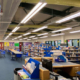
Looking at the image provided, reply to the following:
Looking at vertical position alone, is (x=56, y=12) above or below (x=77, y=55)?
above

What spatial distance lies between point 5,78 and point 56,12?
4736 millimetres

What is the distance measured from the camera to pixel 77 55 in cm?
1103

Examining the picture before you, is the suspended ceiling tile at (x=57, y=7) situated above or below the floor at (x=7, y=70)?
above

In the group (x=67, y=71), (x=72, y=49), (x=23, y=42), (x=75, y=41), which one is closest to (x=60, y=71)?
(x=67, y=71)

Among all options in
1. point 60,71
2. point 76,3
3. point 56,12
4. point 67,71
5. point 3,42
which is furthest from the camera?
point 3,42

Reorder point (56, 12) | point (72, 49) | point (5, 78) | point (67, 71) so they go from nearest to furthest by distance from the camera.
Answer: point (67, 71), point (5, 78), point (56, 12), point (72, 49)

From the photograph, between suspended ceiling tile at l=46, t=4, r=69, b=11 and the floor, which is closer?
the floor

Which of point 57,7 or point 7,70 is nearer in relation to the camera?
point 57,7

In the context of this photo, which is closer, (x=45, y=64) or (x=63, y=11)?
(x=45, y=64)

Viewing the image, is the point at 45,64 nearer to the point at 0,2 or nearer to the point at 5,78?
the point at 0,2

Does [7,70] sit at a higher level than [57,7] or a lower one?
lower

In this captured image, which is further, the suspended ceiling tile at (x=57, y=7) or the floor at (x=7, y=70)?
the suspended ceiling tile at (x=57, y=7)

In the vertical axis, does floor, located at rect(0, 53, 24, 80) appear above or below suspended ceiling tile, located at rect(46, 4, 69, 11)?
below

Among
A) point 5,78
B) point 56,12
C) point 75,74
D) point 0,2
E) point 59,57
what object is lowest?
point 5,78
